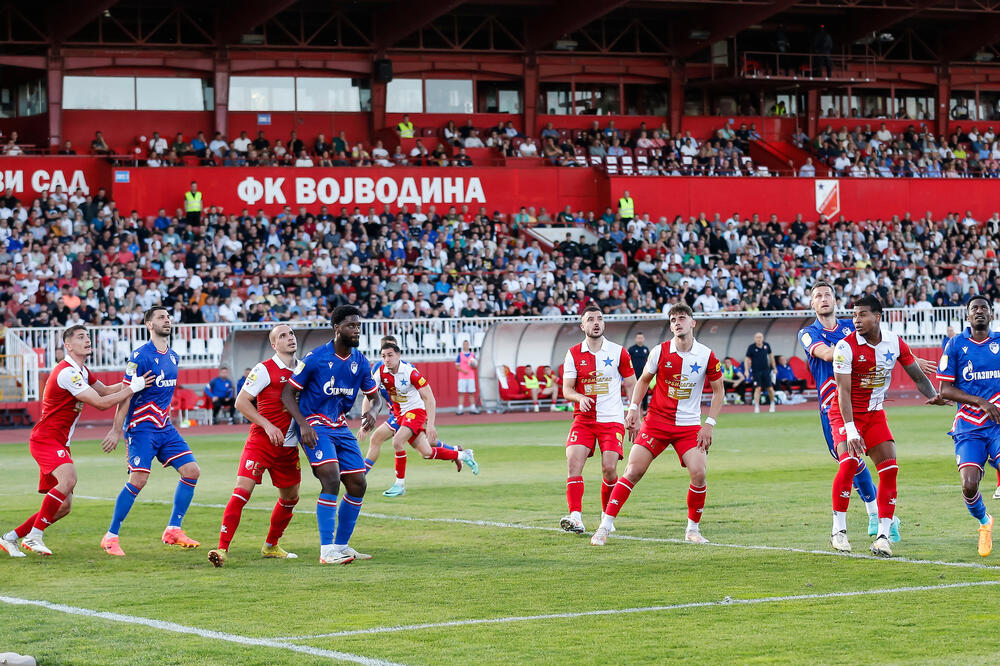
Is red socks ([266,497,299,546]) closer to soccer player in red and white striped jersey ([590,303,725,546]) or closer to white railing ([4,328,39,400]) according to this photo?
soccer player in red and white striped jersey ([590,303,725,546])

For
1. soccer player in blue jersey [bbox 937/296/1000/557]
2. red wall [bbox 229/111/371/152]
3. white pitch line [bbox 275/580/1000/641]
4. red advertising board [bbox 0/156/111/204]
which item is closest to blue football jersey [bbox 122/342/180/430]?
white pitch line [bbox 275/580/1000/641]

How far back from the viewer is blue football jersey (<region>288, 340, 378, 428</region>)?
11.8 m

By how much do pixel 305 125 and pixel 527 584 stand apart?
41.7m

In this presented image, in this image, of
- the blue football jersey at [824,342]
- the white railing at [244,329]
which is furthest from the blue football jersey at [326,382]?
the white railing at [244,329]

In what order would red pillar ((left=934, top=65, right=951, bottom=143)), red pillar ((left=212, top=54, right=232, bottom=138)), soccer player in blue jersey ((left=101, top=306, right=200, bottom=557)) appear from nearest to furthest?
soccer player in blue jersey ((left=101, top=306, right=200, bottom=557)) → red pillar ((left=212, top=54, right=232, bottom=138)) → red pillar ((left=934, top=65, right=951, bottom=143))

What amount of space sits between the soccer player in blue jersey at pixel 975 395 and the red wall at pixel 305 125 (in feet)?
128

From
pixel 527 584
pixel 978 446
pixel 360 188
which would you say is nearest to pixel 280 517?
pixel 527 584

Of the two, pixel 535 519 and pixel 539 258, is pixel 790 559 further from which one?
pixel 539 258

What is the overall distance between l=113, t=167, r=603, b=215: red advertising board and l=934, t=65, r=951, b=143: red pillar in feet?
56.7

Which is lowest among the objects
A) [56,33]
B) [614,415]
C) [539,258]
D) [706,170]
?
[614,415]

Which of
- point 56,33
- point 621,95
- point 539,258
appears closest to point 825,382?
point 539,258

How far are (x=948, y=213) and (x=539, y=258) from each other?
18342mm

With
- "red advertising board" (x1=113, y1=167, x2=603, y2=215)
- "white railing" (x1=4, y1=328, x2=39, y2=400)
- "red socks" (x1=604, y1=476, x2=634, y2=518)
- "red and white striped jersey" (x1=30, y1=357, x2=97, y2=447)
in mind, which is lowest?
"red socks" (x1=604, y1=476, x2=634, y2=518)

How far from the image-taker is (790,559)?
11320 millimetres
